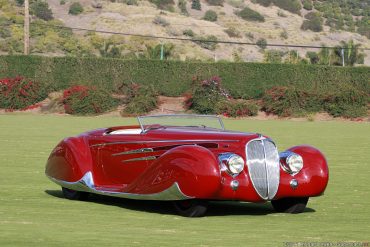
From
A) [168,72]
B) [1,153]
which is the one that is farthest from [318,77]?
[1,153]

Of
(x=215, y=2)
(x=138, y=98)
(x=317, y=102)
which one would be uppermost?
(x=317, y=102)

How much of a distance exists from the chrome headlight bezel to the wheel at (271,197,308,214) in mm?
451

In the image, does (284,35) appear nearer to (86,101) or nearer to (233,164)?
(86,101)

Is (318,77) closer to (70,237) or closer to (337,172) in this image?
(337,172)

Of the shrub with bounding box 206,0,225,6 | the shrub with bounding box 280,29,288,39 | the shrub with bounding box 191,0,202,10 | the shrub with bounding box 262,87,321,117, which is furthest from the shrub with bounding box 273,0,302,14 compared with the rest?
the shrub with bounding box 262,87,321,117

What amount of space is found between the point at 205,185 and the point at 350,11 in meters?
129

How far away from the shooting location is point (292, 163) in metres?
13.0

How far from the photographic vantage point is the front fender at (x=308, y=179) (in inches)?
505

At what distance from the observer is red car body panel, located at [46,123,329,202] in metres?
12.1

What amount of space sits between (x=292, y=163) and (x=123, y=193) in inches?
91.6

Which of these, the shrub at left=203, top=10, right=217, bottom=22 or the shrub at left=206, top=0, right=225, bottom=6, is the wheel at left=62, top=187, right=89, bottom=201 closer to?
the shrub at left=203, top=10, right=217, bottom=22

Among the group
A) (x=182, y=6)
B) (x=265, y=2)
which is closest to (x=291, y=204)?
(x=182, y=6)

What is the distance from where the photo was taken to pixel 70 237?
10141 millimetres

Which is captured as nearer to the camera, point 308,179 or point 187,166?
point 187,166
